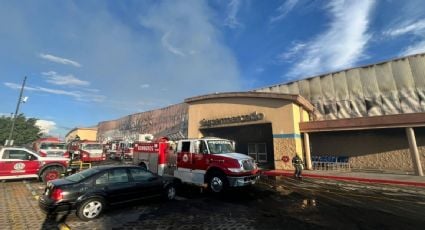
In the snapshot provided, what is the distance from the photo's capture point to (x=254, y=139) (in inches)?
1084

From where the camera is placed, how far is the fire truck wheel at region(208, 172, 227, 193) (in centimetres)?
1118

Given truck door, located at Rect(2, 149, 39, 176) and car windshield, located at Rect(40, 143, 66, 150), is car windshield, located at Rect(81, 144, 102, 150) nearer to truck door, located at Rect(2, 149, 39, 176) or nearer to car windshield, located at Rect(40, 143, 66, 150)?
→ car windshield, located at Rect(40, 143, 66, 150)

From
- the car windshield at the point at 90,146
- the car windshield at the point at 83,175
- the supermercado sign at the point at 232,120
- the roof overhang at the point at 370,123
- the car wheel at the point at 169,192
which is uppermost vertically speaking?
the supermercado sign at the point at 232,120

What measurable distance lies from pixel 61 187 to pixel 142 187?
2710mm

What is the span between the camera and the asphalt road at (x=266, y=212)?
711 centimetres

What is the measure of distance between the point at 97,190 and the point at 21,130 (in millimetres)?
70355

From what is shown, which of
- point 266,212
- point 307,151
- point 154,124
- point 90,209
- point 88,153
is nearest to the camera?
point 90,209

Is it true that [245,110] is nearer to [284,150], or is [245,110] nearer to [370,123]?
[284,150]

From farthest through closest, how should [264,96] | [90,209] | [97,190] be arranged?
1. [264,96]
2. [97,190]
3. [90,209]

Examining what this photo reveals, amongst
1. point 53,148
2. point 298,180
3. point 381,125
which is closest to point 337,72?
point 381,125

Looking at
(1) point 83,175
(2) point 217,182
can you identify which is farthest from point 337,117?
(1) point 83,175

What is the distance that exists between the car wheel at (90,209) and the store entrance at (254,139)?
19.9m

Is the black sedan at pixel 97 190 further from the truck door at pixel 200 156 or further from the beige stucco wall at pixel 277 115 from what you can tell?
the beige stucco wall at pixel 277 115

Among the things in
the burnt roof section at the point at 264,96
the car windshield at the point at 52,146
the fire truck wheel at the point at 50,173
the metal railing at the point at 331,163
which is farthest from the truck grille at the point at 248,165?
the car windshield at the point at 52,146
